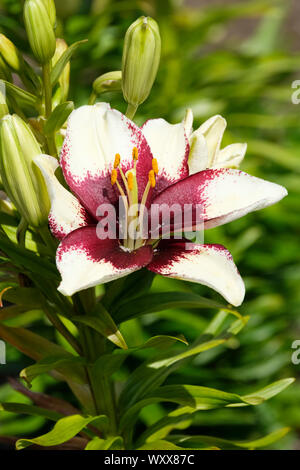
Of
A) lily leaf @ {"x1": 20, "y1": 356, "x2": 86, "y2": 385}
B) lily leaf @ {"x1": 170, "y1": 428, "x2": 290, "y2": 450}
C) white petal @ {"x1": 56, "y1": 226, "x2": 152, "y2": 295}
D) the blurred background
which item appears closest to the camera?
white petal @ {"x1": 56, "y1": 226, "x2": 152, "y2": 295}

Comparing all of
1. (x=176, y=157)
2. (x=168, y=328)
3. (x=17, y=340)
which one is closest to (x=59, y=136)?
(x=176, y=157)

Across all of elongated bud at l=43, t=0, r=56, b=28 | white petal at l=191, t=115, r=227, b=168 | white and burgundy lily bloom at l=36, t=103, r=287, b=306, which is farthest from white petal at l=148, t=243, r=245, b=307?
elongated bud at l=43, t=0, r=56, b=28

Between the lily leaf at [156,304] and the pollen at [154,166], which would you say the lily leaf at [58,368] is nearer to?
the lily leaf at [156,304]

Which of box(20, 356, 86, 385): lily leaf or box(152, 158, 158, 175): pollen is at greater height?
box(152, 158, 158, 175): pollen

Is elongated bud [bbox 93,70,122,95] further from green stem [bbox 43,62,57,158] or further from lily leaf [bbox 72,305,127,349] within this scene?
lily leaf [bbox 72,305,127,349]

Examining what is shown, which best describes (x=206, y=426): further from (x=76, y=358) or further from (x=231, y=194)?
(x=231, y=194)

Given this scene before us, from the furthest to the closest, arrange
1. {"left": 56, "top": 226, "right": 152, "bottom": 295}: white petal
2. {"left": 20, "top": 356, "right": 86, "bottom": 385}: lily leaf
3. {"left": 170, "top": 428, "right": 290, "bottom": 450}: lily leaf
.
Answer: {"left": 170, "top": 428, "right": 290, "bottom": 450}: lily leaf, {"left": 20, "top": 356, "right": 86, "bottom": 385}: lily leaf, {"left": 56, "top": 226, "right": 152, "bottom": 295}: white petal
